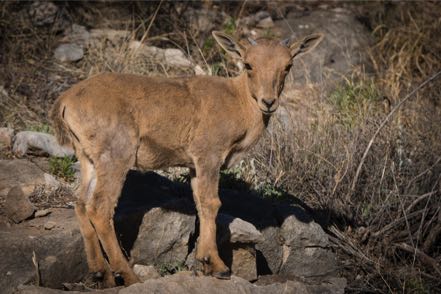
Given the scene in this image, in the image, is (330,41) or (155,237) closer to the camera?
(155,237)

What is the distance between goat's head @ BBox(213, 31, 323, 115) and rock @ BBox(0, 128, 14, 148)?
13.9 ft

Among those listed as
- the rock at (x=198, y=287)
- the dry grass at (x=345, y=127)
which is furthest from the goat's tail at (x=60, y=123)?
the dry grass at (x=345, y=127)

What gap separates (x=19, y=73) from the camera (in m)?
14.2

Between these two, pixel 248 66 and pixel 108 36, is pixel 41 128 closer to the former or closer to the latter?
pixel 108 36

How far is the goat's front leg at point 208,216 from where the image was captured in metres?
7.89

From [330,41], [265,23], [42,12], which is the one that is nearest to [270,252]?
[42,12]

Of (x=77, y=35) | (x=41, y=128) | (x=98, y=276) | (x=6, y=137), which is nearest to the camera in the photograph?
(x=98, y=276)

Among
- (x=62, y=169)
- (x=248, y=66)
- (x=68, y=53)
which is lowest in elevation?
(x=68, y=53)

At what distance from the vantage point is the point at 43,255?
7484mm

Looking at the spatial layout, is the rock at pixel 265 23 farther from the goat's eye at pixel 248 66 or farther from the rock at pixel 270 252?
the goat's eye at pixel 248 66

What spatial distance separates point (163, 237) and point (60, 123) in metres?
1.85

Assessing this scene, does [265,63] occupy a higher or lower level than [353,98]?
higher

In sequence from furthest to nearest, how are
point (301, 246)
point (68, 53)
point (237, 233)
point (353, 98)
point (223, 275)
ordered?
point (68, 53), point (353, 98), point (301, 246), point (237, 233), point (223, 275)

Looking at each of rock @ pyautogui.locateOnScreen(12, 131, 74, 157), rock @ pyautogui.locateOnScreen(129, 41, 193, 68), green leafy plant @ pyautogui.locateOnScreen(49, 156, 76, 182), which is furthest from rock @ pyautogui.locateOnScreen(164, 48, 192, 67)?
green leafy plant @ pyautogui.locateOnScreen(49, 156, 76, 182)
